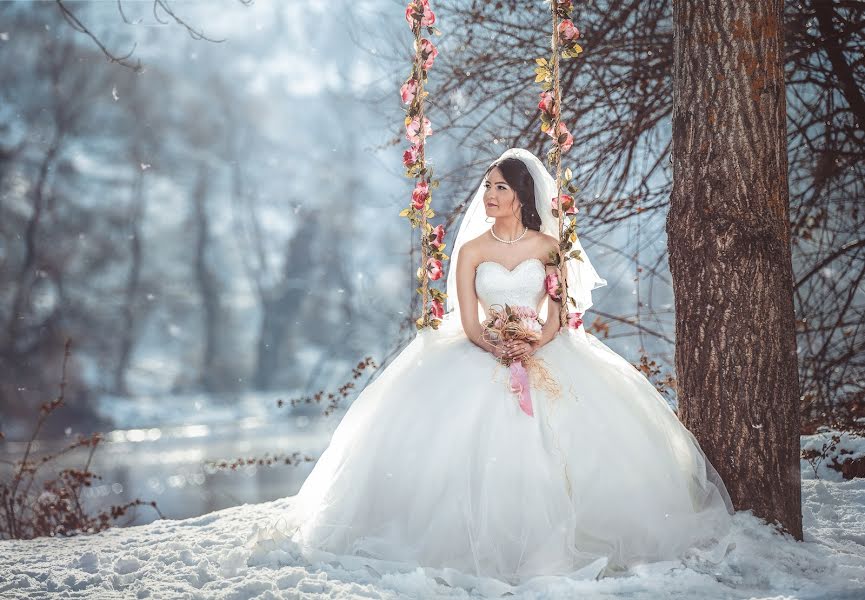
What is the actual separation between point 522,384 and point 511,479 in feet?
1.27

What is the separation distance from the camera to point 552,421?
2920 millimetres

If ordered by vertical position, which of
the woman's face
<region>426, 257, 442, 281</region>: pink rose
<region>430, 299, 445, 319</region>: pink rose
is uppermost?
the woman's face

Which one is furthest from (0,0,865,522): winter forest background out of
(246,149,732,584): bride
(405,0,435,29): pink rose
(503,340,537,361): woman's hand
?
(503,340,537,361): woman's hand

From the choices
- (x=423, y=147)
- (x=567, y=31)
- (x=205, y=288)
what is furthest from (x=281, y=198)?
(x=567, y=31)

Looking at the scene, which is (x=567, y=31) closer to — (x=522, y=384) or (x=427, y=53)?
(x=427, y=53)

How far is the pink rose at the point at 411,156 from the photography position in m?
3.50

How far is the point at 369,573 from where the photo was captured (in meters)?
2.77

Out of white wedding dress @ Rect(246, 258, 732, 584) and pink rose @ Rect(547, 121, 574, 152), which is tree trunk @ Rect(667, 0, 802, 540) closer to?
white wedding dress @ Rect(246, 258, 732, 584)

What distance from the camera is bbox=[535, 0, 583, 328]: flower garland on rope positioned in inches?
124

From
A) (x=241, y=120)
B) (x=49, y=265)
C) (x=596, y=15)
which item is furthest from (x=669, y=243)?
(x=241, y=120)

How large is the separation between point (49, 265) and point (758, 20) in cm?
1104

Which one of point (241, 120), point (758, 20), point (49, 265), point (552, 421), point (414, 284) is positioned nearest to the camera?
point (552, 421)

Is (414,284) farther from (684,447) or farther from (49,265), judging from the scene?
(49,265)

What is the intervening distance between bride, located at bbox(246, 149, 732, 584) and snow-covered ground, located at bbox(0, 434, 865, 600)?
0.09 metres
